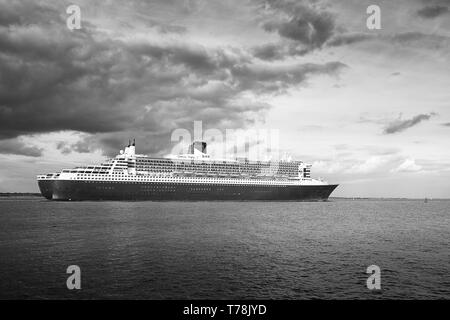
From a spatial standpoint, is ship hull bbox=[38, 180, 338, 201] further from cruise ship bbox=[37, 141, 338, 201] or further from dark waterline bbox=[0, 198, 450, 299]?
dark waterline bbox=[0, 198, 450, 299]

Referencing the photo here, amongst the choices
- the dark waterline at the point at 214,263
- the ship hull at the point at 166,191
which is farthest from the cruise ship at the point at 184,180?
the dark waterline at the point at 214,263

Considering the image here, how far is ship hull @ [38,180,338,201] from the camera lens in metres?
102

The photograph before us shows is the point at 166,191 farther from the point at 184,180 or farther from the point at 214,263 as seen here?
the point at 214,263

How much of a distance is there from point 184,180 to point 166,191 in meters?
7.33

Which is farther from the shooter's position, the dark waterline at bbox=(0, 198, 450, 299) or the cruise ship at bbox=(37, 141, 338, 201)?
the cruise ship at bbox=(37, 141, 338, 201)

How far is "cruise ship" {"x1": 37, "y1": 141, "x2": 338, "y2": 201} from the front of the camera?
102438mm

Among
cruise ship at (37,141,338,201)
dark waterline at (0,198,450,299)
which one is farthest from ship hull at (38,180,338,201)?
dark waterline at (0,198,450,299)

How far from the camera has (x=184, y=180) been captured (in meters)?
116

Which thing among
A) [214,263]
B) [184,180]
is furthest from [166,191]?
[214,263]

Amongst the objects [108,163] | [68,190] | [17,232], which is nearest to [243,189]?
[108,163]

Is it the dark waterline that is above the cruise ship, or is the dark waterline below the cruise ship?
below

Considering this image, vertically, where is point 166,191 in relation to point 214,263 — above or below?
above
